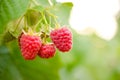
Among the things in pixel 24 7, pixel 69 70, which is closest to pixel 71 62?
pixel 69 70

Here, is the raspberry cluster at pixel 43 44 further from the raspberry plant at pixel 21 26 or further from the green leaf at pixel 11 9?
the green leaf at pixel 11 9

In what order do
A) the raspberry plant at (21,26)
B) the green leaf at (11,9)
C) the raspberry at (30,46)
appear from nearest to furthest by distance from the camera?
the raspberry at (30,46) → the raspberry plant at (21,26) → the green leaf at (11,9)

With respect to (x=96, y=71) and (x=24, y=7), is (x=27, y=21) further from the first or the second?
(x=96, y=71)

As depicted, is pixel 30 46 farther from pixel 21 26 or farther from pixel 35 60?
pixel 35 60

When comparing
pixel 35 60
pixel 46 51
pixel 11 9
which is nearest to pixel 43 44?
pixel 46 51

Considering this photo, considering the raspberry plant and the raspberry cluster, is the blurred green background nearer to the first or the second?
the raspberry plant

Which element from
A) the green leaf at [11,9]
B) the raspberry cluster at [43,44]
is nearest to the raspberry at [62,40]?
the raspberry cluster at [43,44]

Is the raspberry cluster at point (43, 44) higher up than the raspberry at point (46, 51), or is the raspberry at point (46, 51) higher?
the raspberry cluster at point (43, 44)
